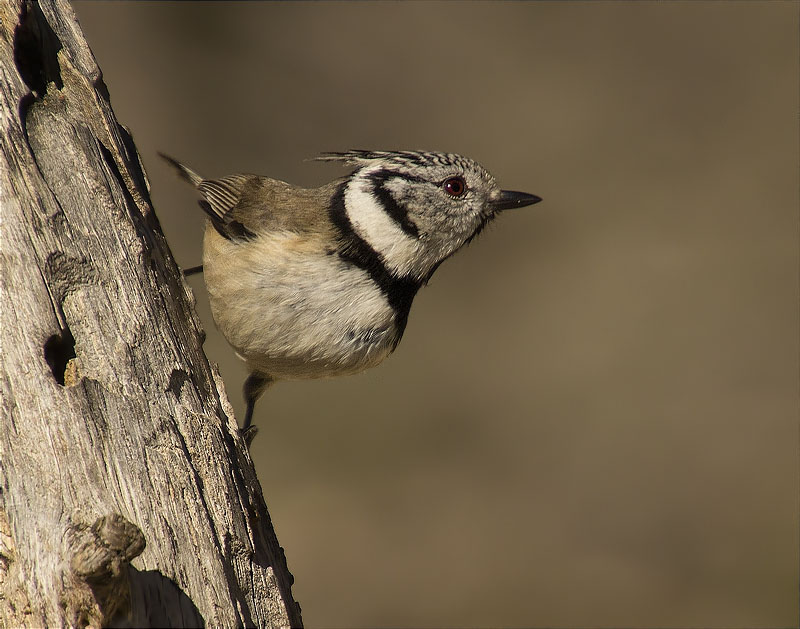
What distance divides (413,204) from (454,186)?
0.26 m

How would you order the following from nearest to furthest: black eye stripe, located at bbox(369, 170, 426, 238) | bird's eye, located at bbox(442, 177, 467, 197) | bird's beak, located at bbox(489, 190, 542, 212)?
black eye stripe, located at bbox(369, 170, 426, 238) < bird's eye, located at bbox(442, 177, 467, 197) < bird's beak, located at bbox(489, 190, 542, 212)

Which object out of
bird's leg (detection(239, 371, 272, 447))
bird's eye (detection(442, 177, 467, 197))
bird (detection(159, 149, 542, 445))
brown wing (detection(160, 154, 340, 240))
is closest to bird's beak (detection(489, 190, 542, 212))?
bird (detection(159, 149, 542, 445))

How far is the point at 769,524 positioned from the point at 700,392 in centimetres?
169

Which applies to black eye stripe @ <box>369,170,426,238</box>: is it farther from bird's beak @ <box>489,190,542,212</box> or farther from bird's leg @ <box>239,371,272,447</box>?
bird's leg @ <box>239,371,272,447</box>

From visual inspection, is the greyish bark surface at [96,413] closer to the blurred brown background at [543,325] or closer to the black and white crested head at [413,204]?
the black and white crested head at [413,204]

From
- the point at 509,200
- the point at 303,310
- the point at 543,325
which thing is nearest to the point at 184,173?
the point at 303,310

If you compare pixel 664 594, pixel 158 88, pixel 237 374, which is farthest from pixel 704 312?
pixel 158 88

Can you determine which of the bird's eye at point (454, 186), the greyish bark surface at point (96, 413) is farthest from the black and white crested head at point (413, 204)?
the greyish bark surface at point (96, 413)

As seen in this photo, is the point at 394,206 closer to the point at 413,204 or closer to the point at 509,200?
the point at 413,204

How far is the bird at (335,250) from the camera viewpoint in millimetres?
3986

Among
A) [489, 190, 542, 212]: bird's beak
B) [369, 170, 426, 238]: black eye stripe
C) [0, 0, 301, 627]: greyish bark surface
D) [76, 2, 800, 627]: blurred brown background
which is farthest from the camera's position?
[76, 2, 800, 627]: blurred brown background

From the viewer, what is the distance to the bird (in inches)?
157

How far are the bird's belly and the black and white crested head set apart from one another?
0.85 ft

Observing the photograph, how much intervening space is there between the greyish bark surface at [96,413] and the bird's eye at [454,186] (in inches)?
65.8
